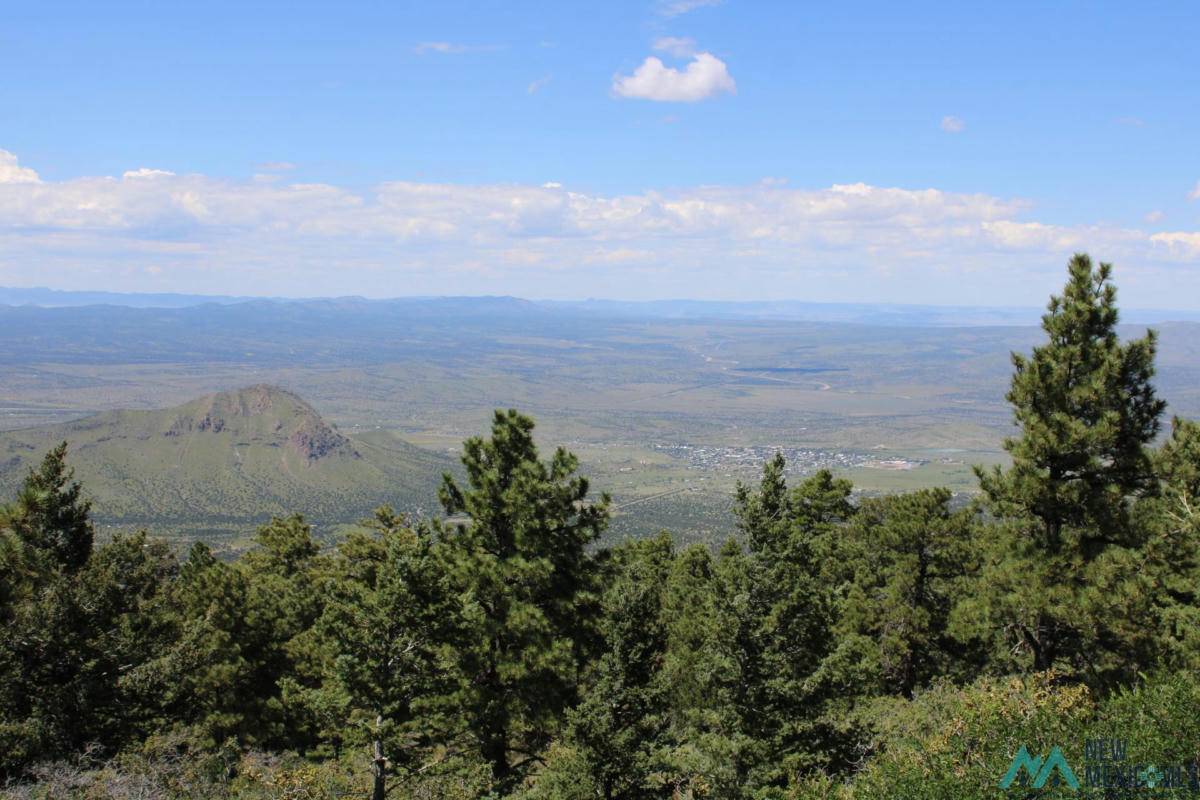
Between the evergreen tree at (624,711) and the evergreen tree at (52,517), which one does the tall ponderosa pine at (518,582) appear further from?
the evergreen tree at (52,517)

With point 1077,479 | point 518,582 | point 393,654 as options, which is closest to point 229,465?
point 518,582

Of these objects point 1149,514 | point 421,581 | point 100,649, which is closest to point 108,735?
point 100,649

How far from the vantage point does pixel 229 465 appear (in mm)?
163750

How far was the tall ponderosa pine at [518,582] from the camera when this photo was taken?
698 inches

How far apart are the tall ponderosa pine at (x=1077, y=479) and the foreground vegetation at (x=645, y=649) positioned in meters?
0.06

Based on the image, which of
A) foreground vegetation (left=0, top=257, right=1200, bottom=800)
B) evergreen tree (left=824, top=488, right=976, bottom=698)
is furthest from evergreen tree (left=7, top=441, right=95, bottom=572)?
evergreen tree (left=824, top=488, right=976, bottom=698)

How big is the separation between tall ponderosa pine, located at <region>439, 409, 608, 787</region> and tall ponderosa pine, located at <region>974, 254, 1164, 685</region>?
9.14 m

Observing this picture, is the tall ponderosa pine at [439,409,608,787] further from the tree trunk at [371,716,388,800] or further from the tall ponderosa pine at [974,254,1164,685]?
the tall ponderosa pine at [974,254,1164,685]

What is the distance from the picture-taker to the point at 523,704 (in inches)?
699

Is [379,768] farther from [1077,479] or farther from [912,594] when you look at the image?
[1077,479]

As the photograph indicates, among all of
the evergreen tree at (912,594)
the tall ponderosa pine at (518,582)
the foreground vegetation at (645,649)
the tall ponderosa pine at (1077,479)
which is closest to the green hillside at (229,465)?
the foreground vegetation at (645,649)

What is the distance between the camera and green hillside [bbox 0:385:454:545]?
128 meters

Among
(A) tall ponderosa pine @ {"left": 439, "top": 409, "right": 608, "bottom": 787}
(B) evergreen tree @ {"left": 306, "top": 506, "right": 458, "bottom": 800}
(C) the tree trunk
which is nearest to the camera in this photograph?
(C) the tree trunk

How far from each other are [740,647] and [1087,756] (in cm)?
587
